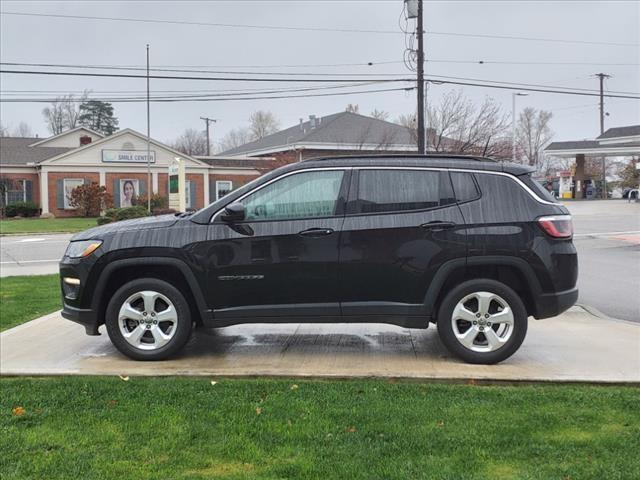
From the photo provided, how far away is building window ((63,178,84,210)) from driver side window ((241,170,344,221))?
37.6 metres

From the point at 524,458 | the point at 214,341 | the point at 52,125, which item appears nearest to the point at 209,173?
the point at 214,341

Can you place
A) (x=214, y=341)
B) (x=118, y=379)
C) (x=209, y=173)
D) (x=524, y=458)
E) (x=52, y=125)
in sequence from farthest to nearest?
(x=52, y=125)
(x=209, y=173)
(x=214, y=341)
(x=118, y=379)
(x=524, y=458)

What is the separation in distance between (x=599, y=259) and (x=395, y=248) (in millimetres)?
11182

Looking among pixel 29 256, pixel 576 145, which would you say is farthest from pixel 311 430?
pixel 576 145

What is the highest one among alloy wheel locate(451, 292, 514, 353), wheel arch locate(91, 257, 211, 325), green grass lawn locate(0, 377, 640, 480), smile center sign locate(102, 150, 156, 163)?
smile center sign locate(102, 150, 156, 163)

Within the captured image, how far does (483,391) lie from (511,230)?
1477mm

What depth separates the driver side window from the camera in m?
5.58

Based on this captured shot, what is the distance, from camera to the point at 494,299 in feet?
17.7

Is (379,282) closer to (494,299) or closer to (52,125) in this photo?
(494,299)

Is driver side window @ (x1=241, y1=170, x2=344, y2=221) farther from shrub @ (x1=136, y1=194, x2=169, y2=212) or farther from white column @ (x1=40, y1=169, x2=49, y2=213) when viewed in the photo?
white column @ (x1=40, y1=169, x2=49, y2=213)

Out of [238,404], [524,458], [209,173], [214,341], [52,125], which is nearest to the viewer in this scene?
[524,458]

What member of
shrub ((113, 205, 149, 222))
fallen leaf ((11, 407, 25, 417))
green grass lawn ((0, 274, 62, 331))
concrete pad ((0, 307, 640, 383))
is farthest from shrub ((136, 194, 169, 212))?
fallen leaf ((11, 407, 25, 417))

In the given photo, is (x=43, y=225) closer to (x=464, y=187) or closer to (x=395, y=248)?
(x=395, y=248)

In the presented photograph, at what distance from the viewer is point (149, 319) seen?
5617 mm
